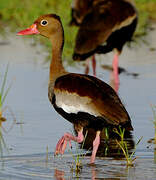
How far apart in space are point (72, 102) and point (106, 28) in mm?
4322

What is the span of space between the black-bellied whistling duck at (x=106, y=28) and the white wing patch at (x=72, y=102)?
12.6 feet

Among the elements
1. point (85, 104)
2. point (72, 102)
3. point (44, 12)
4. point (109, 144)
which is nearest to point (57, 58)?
point (72, 102)

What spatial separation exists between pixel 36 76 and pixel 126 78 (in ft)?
4.70

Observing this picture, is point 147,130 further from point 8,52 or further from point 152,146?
point 8,52

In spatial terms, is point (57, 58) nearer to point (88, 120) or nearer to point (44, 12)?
point (88, 120)

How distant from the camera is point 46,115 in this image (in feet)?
30.2

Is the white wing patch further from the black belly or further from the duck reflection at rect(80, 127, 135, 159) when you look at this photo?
the duck reflection at rect(80, 127, 135, 159)

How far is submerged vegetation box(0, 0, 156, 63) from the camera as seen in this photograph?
45.6ft

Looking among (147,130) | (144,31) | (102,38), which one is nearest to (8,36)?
(144,31)

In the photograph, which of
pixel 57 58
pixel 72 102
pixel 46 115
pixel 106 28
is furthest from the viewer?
pixel 106 28

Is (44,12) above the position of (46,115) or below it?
above

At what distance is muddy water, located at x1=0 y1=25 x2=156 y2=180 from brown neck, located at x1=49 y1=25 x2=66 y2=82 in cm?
76

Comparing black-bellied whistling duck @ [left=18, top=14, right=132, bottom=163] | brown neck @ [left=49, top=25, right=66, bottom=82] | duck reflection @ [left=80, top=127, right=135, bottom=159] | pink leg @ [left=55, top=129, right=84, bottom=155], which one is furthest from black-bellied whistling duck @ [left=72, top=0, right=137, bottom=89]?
pink leg @ [left=55, top=129, right=84, bottom=155]

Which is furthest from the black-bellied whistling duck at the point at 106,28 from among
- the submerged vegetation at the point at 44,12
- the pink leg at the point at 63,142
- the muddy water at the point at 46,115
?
the pink leg at the point at 63,142
